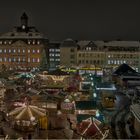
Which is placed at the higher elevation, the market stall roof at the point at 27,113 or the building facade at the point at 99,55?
Result: the building facade at the point at 99,55

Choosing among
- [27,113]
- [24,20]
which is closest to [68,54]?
[24,20]

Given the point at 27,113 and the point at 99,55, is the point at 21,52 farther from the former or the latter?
the point at 27,113

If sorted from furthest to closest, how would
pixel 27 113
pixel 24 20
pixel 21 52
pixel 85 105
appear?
pixel 24 20 < pixel 21 52 < pixel 85 105 < pixel 27 113

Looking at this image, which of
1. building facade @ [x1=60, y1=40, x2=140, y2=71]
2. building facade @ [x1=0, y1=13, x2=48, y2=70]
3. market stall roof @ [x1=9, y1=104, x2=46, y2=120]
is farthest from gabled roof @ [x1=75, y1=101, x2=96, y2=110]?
building facade @ [x1=60, y1=40, x2=140, y2=71]

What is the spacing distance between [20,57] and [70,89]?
2747 cm

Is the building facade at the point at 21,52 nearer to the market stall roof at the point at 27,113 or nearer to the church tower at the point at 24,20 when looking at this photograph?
the church tower at the point at 24,20

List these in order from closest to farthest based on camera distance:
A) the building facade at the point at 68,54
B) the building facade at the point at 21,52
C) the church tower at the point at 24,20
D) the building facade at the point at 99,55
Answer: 1. the building facade at the point at 21,52
2. the building facade at the point at 99,55
3. the building facade at the point at 68,54
4. the church tower at the point at 24,20

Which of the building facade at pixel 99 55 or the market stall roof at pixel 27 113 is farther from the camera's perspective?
the building facade at pixel 99 55

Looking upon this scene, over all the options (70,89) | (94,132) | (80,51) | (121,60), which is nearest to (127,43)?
(121,60)

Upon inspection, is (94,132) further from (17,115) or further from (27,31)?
(27,31)

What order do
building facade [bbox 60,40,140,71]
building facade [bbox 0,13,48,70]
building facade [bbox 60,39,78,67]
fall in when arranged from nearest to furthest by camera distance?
building facade [bbox 0,13,48,70] → building facade [bbox 60,40,140,71] → building facade [bbox 60,39,78,67]

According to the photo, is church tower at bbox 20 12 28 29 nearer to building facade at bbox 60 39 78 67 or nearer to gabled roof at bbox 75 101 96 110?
building facade at bbox 60 39 78 67

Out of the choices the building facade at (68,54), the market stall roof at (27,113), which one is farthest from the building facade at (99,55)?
the market stall roof at (27,113)

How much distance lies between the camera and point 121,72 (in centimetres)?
2970
